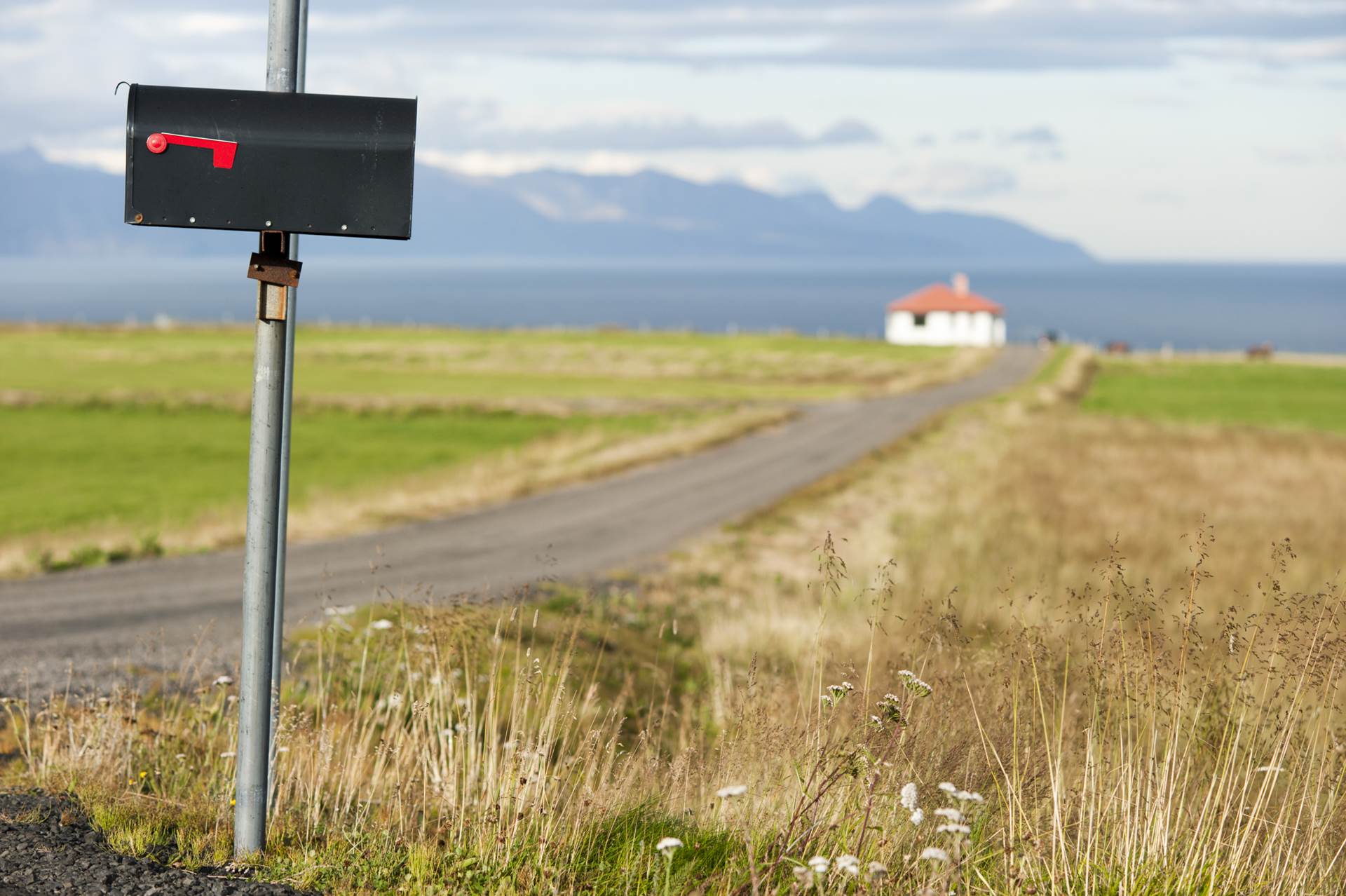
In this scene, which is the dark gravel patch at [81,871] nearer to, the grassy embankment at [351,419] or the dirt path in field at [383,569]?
the dirt path in field at [383,569]

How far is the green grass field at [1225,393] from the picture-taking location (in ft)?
165

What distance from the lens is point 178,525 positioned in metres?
20.9

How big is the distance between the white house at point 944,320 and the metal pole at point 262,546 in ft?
308

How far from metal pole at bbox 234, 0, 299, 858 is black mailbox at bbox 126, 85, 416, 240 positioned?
346mm

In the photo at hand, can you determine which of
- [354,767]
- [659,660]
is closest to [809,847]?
[354,767]

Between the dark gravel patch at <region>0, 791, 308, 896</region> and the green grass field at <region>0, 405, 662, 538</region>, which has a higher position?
the dark gravel patch at <region>0, 791, 308, 896</region>

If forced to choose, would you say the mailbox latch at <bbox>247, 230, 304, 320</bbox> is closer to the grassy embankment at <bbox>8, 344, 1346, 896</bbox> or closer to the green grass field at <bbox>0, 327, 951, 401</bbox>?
the grassy embankment at <bbox>8, 344, 1346, 896</bbox>

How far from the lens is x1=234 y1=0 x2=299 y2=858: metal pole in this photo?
4.88m

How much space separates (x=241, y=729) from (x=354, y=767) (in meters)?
0.69

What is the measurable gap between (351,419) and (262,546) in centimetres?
3695

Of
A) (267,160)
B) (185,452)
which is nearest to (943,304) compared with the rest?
(185,452)

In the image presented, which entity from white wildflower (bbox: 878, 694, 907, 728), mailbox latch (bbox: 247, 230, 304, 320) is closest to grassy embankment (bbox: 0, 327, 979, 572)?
mailbox latch (bbox: 247, 230, 304, 320)

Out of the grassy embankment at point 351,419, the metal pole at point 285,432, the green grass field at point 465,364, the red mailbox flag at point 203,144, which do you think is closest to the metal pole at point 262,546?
the metal pole at point 285,432

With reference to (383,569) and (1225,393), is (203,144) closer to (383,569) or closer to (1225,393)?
(383,569)
